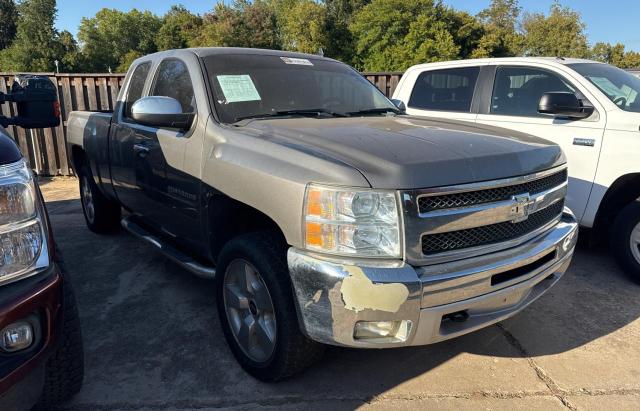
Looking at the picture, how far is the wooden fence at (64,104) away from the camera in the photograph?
29.3 ft

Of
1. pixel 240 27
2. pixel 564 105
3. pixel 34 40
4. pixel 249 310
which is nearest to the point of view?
pixel 249 310

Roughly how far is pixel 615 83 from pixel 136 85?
15.1 feet

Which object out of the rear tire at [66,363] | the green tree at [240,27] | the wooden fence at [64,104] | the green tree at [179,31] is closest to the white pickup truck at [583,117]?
the rear tire at [66,363]

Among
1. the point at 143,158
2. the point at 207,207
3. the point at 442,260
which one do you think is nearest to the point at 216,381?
the point at 207,207

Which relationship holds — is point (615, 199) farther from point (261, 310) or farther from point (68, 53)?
point (68, 53)

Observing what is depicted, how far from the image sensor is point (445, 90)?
5.58 m

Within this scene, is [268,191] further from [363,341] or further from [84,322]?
[84,322]

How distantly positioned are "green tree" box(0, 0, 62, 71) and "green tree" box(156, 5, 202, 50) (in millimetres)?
16288

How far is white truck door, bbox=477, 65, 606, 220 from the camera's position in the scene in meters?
4.29

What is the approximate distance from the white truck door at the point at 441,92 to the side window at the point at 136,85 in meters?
2.77

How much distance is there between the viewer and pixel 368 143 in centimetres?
242

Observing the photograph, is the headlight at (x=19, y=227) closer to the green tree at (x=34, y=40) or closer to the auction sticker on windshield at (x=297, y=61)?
the auction sticker on windshield at (x=297, y=61)

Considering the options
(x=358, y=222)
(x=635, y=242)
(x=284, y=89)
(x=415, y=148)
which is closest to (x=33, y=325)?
(x=358, y=222)

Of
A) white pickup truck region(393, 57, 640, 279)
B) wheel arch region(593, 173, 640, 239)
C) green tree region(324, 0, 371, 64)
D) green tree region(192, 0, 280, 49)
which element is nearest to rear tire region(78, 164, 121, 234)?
white pickup truck region(393, 57, 640, 279)
